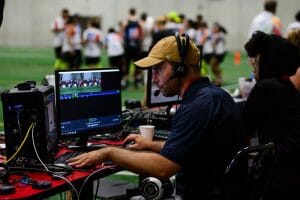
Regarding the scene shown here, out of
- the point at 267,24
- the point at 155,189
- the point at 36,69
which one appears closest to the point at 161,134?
the point at 155,189

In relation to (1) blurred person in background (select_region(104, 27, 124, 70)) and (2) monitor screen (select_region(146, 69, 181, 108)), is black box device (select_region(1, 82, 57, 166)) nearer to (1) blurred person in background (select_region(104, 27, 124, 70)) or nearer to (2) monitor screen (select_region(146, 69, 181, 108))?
(2) monitor screen (select_region(146, 69, 181, 108))

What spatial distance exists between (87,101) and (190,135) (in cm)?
132

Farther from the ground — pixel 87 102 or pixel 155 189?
pixel 87 102

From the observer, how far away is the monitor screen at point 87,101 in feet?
14.1

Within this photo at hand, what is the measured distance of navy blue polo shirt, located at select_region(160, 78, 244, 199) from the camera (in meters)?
3.34

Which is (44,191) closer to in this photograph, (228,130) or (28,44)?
(228,130)

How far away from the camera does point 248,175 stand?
3.64 meters

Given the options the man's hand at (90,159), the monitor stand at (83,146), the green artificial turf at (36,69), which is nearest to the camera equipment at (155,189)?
the man's hand at (90,159)

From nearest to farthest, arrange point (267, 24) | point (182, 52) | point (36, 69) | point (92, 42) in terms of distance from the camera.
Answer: point (182, 52) < point (267, 24) < point (92, 42) < point (36, 69)

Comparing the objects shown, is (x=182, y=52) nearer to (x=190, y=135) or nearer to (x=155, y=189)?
(x=190, y=135)

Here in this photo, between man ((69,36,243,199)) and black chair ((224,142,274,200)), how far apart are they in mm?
A: 57

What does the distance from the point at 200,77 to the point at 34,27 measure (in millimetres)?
30225

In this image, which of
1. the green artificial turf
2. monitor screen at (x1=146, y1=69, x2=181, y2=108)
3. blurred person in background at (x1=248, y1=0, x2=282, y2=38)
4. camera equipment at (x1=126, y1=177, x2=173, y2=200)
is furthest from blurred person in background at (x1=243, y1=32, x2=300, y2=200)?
the green artificial turf

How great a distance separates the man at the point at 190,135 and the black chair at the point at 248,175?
0.06m
